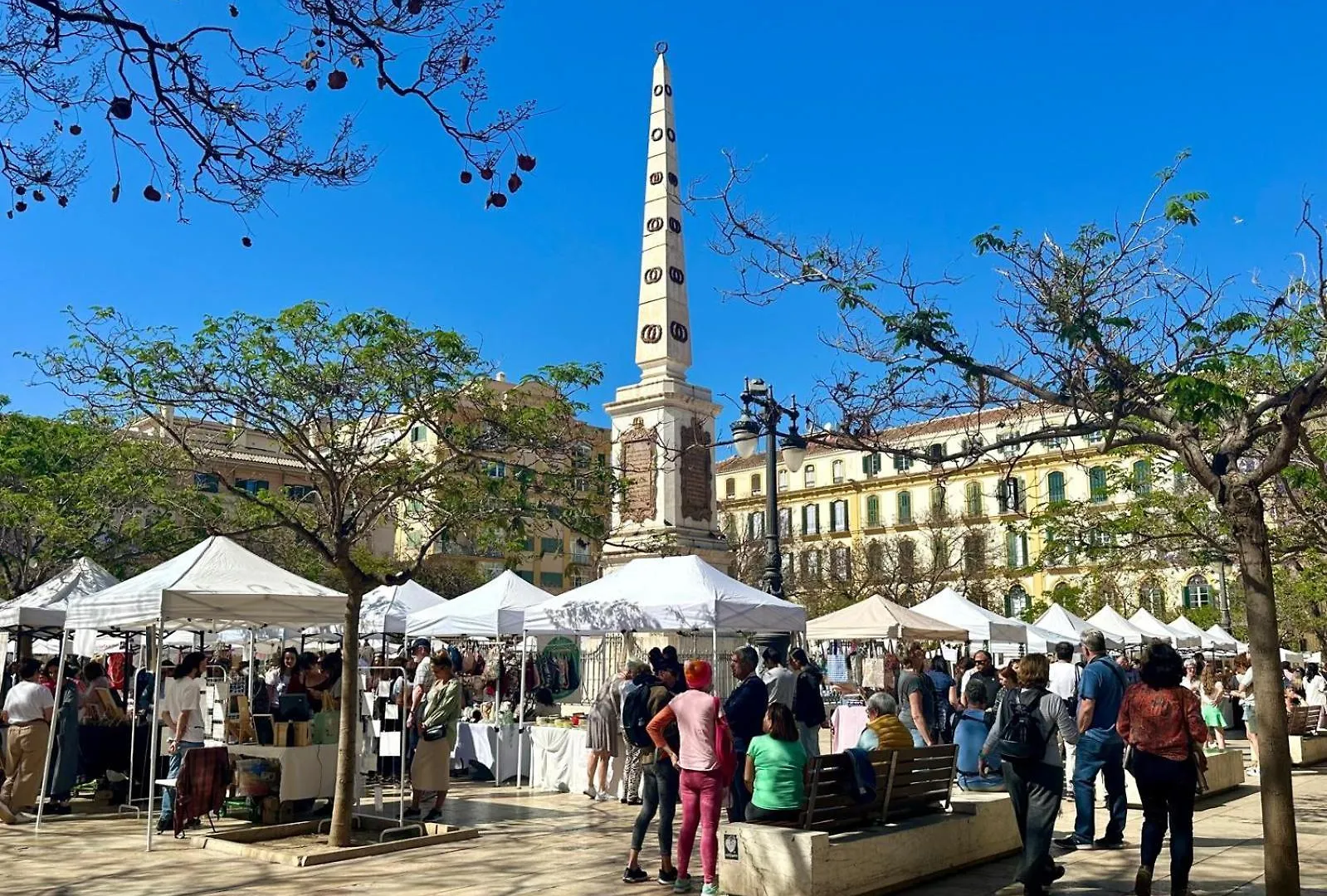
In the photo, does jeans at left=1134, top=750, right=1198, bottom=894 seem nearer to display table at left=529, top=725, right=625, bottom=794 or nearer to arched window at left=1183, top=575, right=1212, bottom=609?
→ display table at left=529, top=725, right=625, bottom=794

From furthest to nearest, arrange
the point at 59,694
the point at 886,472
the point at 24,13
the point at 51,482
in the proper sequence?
the point at 886,472
the point at 51,482
the point at 59,694
the point at 24,13

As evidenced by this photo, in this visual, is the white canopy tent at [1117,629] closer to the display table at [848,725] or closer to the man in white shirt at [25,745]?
the display table at [848,725]

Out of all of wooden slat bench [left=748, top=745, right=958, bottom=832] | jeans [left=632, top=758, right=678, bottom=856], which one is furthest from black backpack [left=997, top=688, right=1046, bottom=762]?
jeans [left=632, top=758, right=678, bottom=856]

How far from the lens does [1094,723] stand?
31.0 ft

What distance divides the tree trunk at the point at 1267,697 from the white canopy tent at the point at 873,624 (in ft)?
31.3

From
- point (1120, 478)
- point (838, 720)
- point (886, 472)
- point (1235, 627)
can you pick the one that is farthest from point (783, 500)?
point (838, 720)

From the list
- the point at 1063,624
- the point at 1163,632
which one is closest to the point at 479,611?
the point at 1063,624

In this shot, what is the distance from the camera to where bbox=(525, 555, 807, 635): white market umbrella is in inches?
493

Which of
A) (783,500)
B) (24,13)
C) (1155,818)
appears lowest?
(1155,818)

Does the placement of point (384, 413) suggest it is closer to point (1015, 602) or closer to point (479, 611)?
point (479, 611)

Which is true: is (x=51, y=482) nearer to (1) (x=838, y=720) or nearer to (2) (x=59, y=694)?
(2) (x=59, y=694)

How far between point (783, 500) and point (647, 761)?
2405 inches

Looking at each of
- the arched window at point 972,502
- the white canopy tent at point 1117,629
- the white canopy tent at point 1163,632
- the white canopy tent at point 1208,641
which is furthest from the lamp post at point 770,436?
the arched window at point 972,502

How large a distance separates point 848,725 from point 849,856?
7077 mm
